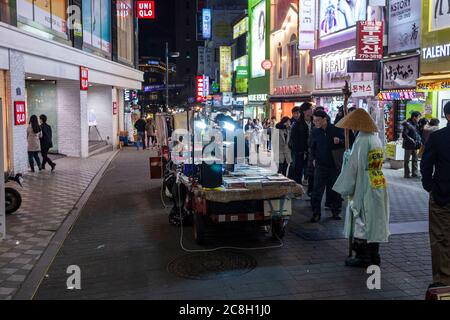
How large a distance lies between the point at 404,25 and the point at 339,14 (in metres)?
5.35

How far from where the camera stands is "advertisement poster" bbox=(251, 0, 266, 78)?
3594 cm

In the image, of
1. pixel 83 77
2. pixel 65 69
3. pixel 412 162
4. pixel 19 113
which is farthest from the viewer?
pixel 83 77

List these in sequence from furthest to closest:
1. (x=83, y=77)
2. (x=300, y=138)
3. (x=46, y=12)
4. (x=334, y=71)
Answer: (x=334, y=71) → (x=83, y=77) → (x=46, y=12) → (x=300, y=138)

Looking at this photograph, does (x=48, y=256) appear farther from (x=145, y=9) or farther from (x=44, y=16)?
(x=145, y=9)

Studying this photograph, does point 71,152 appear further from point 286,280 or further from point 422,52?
point 286,280

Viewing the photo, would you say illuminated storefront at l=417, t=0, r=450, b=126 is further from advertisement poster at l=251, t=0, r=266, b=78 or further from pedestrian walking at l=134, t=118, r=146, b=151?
advertisement poster at l=251, t=0, r=266, b=78

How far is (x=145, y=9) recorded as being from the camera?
33.7 m

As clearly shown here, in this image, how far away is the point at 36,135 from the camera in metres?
15.4

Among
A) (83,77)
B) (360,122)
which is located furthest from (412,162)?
(83,77)

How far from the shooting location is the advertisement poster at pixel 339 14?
19523 mm

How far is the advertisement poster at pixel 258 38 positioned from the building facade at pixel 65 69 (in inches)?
368

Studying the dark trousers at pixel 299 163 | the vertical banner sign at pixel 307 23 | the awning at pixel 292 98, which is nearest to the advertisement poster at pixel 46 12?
the dark trousers at pixel 299 163

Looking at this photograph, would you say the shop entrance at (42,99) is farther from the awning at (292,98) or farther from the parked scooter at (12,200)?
the awning at (292,98)
